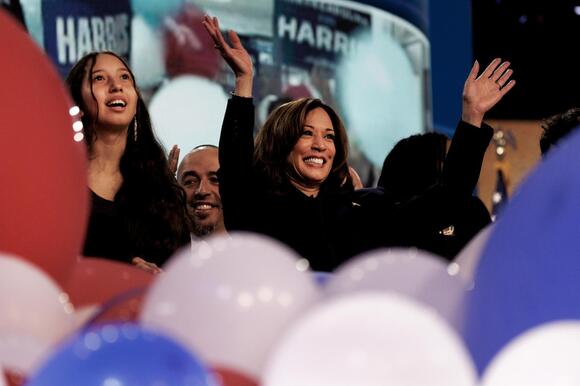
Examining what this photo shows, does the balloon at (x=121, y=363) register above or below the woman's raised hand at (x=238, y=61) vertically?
below

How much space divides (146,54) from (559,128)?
2646mm

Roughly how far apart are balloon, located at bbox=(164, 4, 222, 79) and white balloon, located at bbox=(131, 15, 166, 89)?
39 mm

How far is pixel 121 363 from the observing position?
120 cm

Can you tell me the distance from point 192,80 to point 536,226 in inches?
151

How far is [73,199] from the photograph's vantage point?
68.4 inches

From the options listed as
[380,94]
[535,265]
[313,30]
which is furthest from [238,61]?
[380,94]

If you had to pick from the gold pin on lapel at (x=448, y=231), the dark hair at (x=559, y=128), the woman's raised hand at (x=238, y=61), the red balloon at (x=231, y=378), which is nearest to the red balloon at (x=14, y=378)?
the red balloon at (x=231, y=378)

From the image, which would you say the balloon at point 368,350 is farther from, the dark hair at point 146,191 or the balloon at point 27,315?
the dark hair at point 146,191

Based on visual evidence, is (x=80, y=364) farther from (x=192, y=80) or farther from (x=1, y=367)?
(x=192, y=80)

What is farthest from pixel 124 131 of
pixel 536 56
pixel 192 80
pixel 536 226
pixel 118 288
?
pixel 536 56

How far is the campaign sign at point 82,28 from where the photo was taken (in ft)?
15.9

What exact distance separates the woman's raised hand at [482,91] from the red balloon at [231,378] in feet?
4.31

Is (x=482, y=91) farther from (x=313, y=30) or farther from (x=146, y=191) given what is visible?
(x=313, y=30)

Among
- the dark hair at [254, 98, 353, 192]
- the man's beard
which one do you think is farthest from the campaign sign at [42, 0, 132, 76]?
the dark hair at [254, 98, 353, 192]
